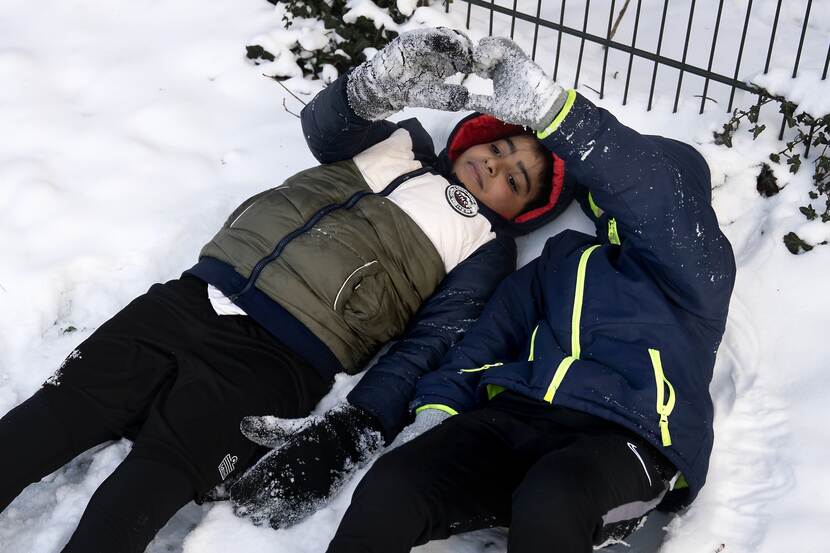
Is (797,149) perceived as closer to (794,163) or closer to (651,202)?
(794,163)

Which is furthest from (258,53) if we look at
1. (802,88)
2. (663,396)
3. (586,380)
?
(663,396)

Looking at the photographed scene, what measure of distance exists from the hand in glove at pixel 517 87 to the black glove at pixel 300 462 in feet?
3.29

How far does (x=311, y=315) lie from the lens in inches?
110

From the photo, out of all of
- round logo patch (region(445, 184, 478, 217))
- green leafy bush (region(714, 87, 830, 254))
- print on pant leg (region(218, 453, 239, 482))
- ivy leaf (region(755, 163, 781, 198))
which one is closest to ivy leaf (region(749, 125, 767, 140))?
green leafy bush (region(714, 87, 830, 254))

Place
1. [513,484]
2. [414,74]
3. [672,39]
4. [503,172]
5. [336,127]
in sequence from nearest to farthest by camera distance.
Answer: [513,484] → [414,74] → [336,127] → [503,172] → [672,39]

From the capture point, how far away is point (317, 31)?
416cm

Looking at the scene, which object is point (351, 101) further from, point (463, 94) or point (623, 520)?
point (623, 520)

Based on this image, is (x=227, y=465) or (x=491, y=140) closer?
(x=227, y=465)

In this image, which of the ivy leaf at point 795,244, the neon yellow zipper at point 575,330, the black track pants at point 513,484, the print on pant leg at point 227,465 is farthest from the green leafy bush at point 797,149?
the print on pant leg at point 227,465

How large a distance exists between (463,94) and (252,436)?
121 centimetres

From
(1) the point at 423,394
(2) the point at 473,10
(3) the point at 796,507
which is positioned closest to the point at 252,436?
(1) the point at 423,394

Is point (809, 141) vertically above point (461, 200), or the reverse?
point (809, 141)

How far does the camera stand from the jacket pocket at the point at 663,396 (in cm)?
234

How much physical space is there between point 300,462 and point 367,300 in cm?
59
